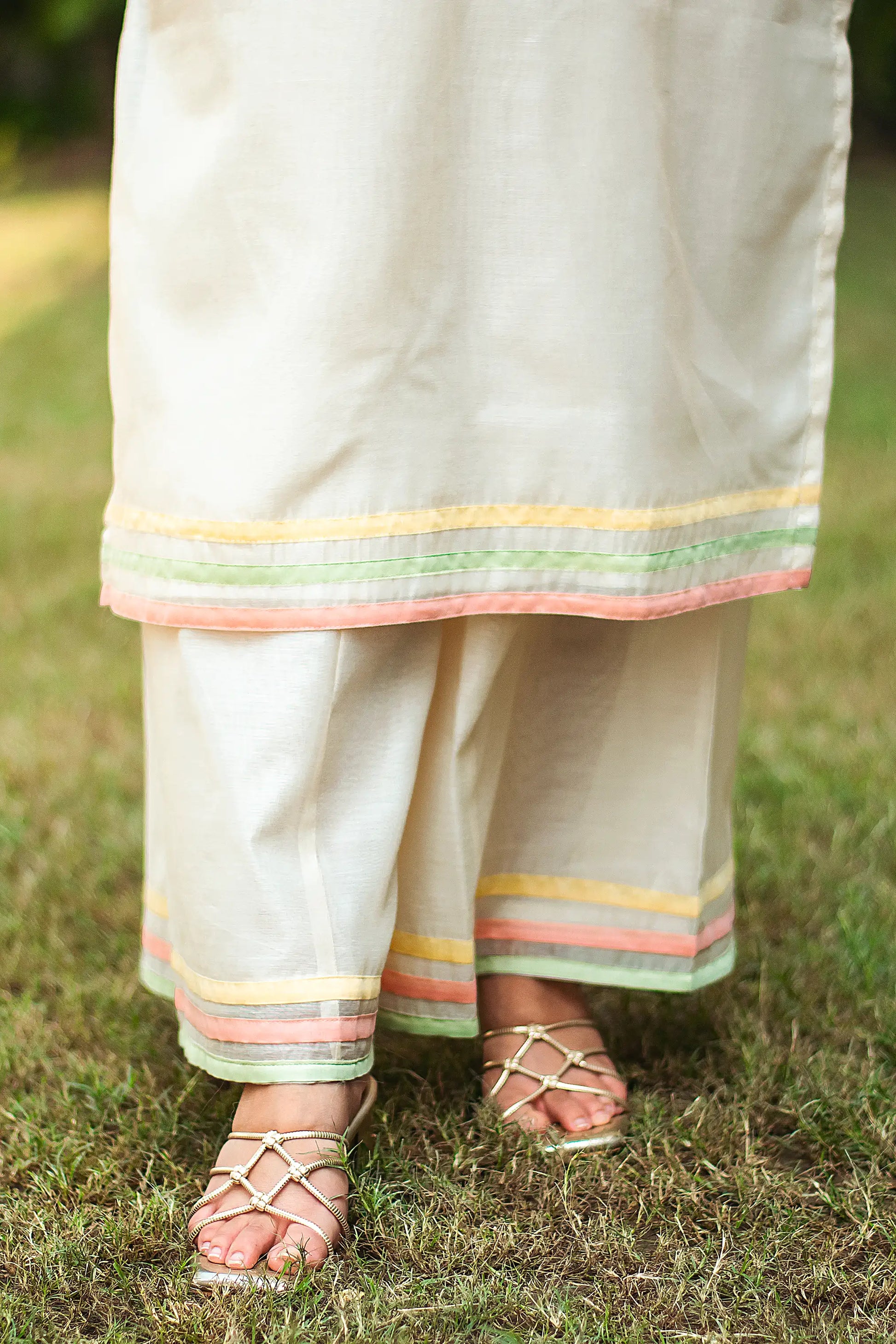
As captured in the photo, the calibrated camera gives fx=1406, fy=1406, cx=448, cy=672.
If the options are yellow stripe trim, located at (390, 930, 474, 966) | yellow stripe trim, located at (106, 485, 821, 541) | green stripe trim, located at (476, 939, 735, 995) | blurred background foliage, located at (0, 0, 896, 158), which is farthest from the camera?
blurred background foliage, located at (0, 0, 896, 158)

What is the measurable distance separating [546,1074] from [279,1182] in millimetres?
293

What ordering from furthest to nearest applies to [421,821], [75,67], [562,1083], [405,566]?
[75,67], [562,1083], [421,821], [405,566]

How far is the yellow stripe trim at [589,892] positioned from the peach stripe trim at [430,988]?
110 millimetres

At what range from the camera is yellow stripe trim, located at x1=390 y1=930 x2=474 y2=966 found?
1192mm

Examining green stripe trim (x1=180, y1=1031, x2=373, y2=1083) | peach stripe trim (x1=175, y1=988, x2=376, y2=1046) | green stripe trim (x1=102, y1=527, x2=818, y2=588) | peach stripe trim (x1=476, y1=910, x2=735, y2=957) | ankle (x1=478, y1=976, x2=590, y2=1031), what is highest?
green stripe trim (x1=102, y1=527, x2=818, y2=588)

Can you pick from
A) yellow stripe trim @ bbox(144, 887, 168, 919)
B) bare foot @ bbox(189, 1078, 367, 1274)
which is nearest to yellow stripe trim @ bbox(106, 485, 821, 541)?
yellow stripe trim @ bbox(144, 887, 168, 919)

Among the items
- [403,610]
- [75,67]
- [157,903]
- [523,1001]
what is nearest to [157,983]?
[157,903]

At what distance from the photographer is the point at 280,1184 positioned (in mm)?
1087

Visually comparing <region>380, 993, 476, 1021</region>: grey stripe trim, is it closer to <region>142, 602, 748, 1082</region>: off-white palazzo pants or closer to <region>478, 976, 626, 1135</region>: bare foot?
<region>142, 602, 748, 1082</region>: off-white palazzo pants

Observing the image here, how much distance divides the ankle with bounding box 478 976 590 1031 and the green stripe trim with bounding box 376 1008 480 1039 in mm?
74

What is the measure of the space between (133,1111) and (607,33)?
3.22 ft

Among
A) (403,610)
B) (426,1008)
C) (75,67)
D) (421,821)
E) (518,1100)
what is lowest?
(75,67)

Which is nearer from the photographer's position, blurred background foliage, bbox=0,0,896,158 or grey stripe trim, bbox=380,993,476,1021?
grey stripe trim, bbox=380,993,476,1021

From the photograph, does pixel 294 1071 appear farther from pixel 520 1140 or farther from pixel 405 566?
pixel 405 566
